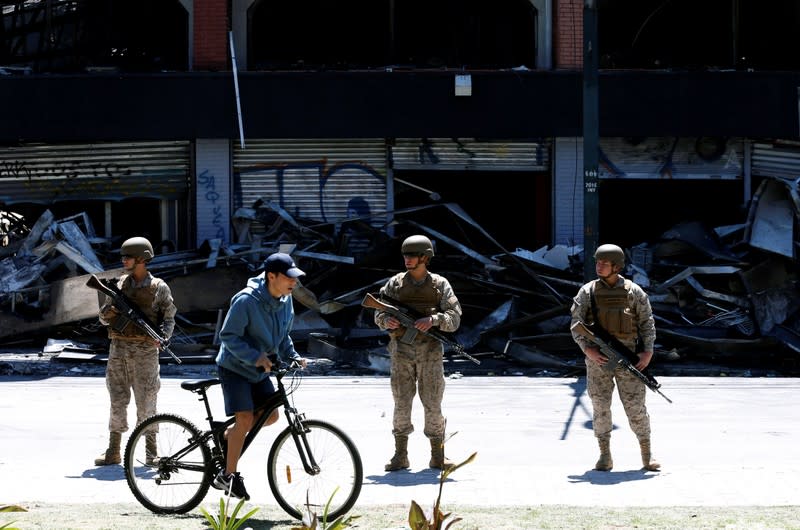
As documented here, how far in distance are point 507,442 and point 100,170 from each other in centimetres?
1233

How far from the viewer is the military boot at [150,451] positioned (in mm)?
7588

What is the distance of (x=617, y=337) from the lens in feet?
30.4

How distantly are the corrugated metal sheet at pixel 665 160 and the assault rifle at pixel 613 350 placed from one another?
11.8m

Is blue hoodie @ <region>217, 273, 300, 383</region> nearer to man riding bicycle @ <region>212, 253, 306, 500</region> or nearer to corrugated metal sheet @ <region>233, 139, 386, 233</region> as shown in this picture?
man riding bicycle @ <region>212, 253, 306, 500</region>

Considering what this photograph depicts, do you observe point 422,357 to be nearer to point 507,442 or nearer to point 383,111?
point 507,442

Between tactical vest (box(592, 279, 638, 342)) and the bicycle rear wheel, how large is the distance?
3.33 metres

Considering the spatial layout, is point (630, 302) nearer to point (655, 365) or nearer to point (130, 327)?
point (130, 327)

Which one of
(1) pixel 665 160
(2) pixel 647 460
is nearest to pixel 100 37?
(1) pixel 665 160

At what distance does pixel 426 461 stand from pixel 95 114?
500 inches

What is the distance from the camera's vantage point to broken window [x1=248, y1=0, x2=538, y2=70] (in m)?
21.4

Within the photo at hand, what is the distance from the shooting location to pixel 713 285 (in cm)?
1762

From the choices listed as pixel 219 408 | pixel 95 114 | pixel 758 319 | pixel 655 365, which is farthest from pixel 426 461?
pixel 95 114

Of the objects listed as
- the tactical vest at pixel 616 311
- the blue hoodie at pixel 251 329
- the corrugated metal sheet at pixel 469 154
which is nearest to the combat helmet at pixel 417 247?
the tactical vest at pixel 616 311

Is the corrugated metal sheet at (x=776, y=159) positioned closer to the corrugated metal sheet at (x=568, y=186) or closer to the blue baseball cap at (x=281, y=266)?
the corrugated metal sheet at (x=568, y=186)
